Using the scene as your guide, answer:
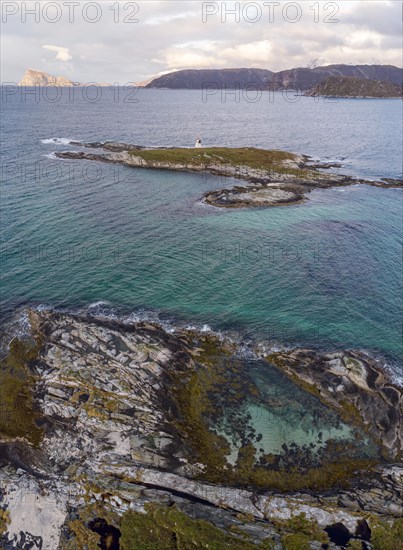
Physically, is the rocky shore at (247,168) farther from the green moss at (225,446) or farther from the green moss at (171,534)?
the green moss at (171,534)

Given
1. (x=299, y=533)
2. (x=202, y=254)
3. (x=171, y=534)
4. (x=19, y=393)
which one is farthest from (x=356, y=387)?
(x=202, y=254)

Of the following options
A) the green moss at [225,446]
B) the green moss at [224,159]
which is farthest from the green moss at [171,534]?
the green moss at [224,159]

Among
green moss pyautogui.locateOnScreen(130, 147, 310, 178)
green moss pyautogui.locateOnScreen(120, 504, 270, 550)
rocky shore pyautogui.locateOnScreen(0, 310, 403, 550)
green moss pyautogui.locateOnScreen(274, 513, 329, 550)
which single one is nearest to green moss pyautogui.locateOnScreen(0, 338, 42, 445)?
rocky shore pyautogui.locateOnScreen(0, 310, 403, 550)

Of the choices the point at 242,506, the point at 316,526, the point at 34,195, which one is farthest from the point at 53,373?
the point at 34,195

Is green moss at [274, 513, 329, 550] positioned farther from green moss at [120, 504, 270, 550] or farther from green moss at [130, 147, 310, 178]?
green moss at [130, 147, 310, 178]

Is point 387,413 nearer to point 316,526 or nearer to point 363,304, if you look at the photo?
point 316,526

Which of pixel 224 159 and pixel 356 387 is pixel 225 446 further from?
pixel 224 159
